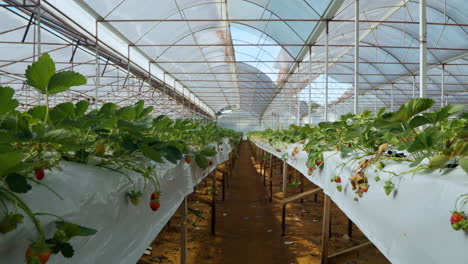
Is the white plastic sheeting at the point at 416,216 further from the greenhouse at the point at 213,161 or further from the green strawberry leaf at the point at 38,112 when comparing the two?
the green strawberry leaf at the point at 38,112

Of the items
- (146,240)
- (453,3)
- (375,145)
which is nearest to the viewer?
(146,240)

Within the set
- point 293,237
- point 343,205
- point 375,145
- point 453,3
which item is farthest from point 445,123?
point 453,3

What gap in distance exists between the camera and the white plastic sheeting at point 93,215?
79cm

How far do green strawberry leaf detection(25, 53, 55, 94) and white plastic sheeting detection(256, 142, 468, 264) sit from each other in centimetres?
138

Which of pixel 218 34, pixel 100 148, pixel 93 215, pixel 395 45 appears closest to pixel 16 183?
pixel 93 215

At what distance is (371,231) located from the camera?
1.62 metres

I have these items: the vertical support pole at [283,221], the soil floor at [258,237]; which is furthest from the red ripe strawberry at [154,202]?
the vertical support pole at [283,221]

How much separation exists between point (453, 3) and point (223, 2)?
6.10m

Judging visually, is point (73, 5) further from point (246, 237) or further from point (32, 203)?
point (32, 203)

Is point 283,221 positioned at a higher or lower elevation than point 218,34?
lower

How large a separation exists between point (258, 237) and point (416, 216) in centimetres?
438

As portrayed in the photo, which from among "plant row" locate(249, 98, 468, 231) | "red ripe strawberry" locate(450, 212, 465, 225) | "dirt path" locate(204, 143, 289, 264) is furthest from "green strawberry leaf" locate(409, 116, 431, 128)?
"dirt path" locate(204, 143, 289, 264)

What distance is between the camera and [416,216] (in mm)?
1184

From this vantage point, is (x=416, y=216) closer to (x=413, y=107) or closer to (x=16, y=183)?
(x=413, y=107)
